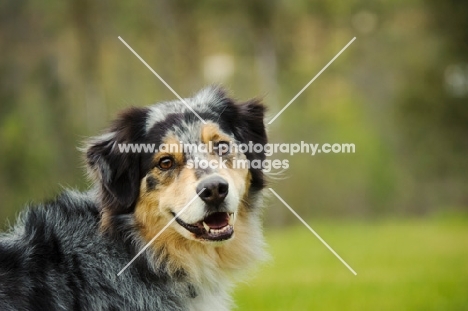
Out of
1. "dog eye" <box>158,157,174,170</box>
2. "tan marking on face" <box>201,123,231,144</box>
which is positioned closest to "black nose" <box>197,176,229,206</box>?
"dog eye" <box>158,157,174,170</box>

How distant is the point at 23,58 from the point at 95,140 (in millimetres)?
27751

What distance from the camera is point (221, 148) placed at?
5.79 metres

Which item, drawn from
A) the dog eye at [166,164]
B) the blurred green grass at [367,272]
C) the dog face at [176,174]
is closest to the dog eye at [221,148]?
the dog face at [176,174]

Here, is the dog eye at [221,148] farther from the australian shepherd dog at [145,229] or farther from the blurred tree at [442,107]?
the blurred tree at [442,107]

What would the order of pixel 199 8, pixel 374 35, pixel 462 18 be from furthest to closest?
pixel 374 35 < pixel 199 8 < pixel 462 18

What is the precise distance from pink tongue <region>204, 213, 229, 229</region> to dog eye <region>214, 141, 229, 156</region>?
0.54m

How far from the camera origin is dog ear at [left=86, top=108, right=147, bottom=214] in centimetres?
557

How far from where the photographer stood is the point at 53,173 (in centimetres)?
3047

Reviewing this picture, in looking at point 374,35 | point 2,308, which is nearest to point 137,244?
point 2,308

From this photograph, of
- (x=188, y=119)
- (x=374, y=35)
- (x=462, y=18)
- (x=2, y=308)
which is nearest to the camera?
(x=2, y=308)

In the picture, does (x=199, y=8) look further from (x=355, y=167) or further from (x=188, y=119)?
(x=188, y=119)

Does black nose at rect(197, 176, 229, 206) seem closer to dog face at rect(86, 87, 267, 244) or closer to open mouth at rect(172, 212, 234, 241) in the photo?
dog face at rect(86, 87, 267, 244)

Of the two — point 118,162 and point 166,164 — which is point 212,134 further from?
point 118,162

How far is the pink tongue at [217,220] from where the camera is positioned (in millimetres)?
5461
